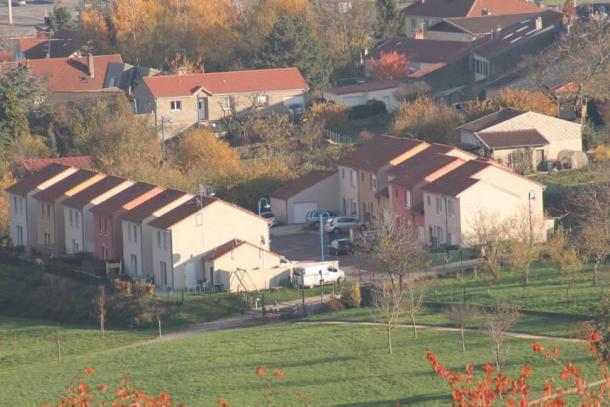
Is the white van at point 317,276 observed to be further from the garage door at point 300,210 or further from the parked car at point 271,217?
the garage door at point 300,210

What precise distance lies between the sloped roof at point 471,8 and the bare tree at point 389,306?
43.3m

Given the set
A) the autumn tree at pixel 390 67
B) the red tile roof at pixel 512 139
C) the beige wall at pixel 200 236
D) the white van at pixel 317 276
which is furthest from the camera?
the autumn tree at pixel 390 67

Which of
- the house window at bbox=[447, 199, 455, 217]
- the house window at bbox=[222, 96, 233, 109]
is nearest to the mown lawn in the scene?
the house window at bbox=[447, 199, 455, 217]

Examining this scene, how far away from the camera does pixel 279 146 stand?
62.9 m

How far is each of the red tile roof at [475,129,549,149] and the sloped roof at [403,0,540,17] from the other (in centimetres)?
2667

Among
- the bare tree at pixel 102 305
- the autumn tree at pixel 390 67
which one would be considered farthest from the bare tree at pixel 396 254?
the autumn tree at pixel 390 67

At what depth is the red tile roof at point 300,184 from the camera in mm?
53875

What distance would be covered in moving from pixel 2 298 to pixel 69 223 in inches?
241

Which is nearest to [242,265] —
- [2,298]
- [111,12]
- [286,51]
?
[2,298]

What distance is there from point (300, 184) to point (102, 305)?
13.7m

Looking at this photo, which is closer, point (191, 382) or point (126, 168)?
point (191, 382)

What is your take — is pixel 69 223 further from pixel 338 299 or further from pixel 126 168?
pixel 338 299

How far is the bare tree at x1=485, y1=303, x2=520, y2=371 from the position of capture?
111 ft

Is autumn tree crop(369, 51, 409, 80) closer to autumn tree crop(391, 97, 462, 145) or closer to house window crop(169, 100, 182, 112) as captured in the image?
house window crop(169, 100, 182, 112)
